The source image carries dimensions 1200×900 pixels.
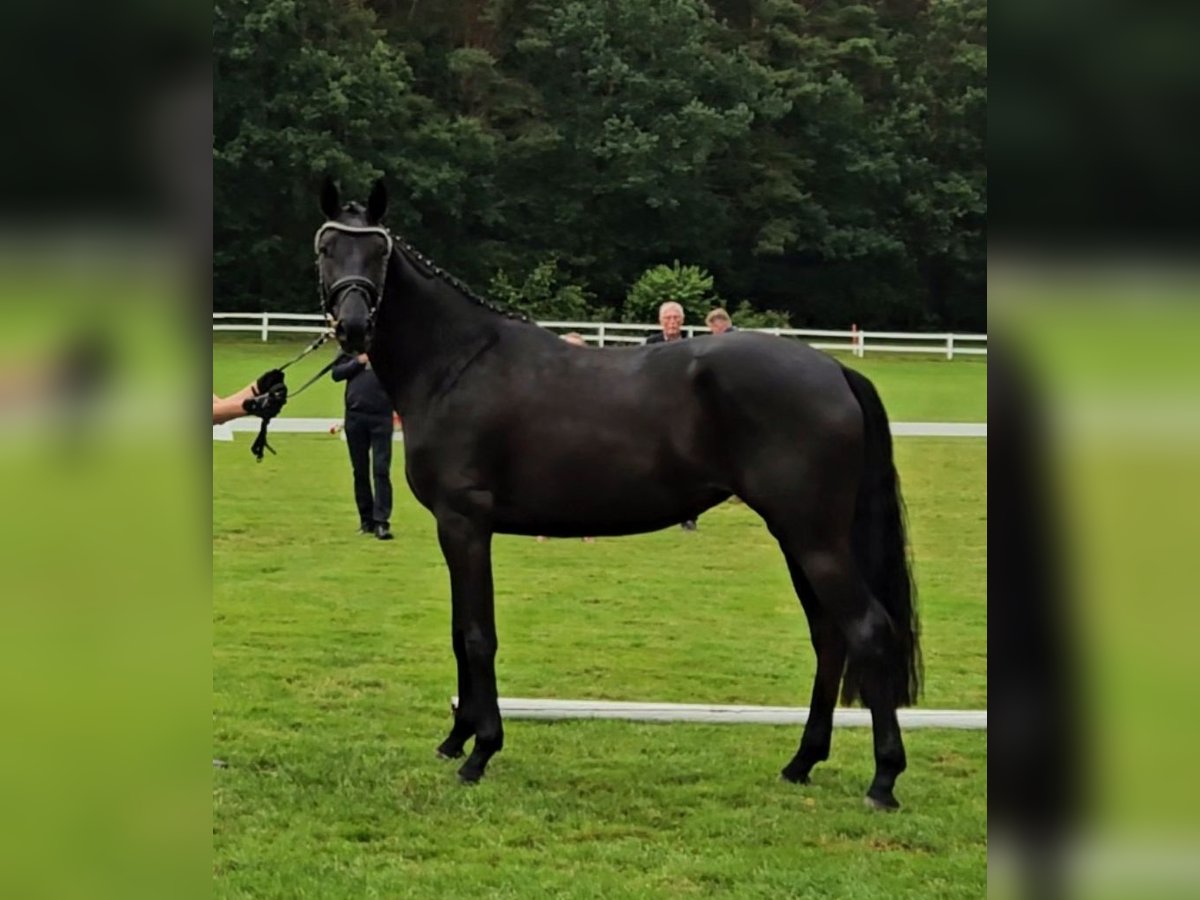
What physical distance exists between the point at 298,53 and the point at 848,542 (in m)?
2.35

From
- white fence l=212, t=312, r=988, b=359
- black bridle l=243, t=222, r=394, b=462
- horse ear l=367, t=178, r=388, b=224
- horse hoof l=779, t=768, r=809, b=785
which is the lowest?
horse hoof l=779, t=768, r=809, b=785

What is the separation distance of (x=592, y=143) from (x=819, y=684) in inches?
82.8

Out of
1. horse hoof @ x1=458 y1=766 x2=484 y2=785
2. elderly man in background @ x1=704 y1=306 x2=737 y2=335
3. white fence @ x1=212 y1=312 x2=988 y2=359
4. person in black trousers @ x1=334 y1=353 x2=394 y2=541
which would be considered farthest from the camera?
person in black trousers @ x1=334 y1=353 x2=394 y2=541

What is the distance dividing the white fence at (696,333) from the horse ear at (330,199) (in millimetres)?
376

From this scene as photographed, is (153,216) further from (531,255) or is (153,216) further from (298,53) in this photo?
(531,255)

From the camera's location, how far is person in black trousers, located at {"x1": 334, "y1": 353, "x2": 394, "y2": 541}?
708 centimetres

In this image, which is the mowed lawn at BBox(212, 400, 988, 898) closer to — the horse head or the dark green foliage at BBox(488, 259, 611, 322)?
the horse head

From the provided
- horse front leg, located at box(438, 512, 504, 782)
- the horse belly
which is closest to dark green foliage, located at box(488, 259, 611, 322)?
the horse belly

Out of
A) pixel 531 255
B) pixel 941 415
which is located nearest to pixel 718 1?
pixel 531 255

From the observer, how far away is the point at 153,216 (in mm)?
795

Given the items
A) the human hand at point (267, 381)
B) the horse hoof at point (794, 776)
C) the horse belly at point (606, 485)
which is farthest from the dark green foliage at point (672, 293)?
the horse hoof at point (794, 776)

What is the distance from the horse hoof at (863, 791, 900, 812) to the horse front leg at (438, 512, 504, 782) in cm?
133

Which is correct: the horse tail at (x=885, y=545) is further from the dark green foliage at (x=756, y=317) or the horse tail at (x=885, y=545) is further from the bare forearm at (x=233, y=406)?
the bare forearm at (x=233, y=406)

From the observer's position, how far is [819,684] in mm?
4426
